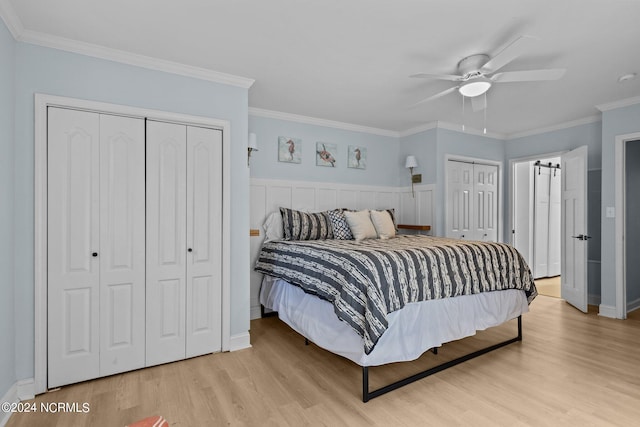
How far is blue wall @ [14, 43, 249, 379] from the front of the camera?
2250mm

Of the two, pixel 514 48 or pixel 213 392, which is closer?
pixel 514 48

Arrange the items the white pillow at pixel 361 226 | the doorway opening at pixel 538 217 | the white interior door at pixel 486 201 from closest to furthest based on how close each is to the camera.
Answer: the white pillow at pixel 361 226 < the white interior door at pixel 486 201 < the doorway opening at pixel 538 217

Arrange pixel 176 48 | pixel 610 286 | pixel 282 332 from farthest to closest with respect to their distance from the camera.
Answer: pixel 610 286, pixel 282 332, pixel 176 48

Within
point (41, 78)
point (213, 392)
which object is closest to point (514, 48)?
point (213, 392)

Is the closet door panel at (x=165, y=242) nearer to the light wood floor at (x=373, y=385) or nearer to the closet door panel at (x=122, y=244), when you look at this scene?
the closet door panel at (x=122, y=244)

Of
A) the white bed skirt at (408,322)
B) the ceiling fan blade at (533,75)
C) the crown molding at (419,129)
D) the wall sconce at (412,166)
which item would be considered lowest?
the white bed skirt at (408,322)

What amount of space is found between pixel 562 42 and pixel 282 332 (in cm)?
347

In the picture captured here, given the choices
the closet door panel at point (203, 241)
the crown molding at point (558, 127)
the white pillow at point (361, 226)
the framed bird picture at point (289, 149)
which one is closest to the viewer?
the closet door panel at point (203, 241)

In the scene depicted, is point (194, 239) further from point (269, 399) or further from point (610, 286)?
point (610, 286)

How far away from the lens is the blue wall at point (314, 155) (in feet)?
13.4

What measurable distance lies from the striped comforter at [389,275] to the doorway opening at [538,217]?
114 inches

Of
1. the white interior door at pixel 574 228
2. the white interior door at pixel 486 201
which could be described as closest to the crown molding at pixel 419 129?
the white interior door at pixel 486 201

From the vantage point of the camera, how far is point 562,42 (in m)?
2.41

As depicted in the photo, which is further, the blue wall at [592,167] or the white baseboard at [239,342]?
the blue wall at [592,167]
